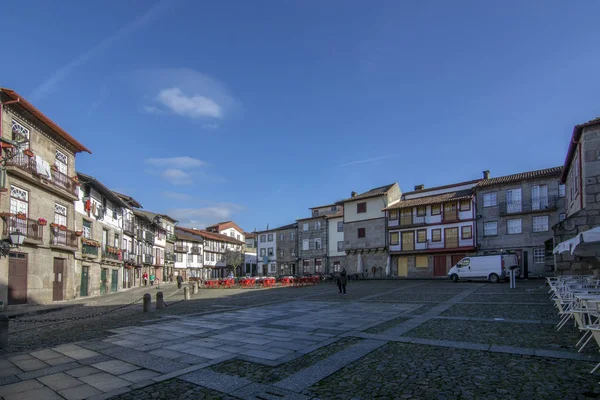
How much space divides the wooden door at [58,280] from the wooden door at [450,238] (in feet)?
103

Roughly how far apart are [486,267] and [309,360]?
2444 centimetres

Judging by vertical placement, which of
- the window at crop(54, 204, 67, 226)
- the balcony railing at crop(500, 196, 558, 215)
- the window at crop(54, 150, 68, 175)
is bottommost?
the window at crop(54, 204, 67, 226)

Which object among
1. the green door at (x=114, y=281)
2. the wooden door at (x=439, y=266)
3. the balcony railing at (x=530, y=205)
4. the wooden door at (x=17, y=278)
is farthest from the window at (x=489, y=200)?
the wooden door at (x=17, y=278)

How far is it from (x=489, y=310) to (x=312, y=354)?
7910 mm

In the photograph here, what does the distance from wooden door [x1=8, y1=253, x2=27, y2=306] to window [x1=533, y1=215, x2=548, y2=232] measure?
1403 inches

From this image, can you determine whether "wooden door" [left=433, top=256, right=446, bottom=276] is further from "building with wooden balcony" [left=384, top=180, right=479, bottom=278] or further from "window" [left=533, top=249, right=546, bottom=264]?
"window" [left=533, top=249, right=546, bottom=264]

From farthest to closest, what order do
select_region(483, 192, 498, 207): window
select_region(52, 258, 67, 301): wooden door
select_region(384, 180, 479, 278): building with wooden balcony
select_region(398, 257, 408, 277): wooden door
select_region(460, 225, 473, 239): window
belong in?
select_region(398, 257, 408, 277): wooden door < select_region(384, 180, 479, 278): building with wooden balcony < select_region(460, 225, 473, 239): window < select_region(483, 192, 498, 207): window < select_region(52, 258, 67, 301): wooden door

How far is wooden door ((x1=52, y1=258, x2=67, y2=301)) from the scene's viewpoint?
71.1 feet

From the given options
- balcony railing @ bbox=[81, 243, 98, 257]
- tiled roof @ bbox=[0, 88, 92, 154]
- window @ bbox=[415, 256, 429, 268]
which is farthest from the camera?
window @ bbox=[415, 256, 429, 268]

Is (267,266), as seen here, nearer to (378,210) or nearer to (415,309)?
(378,210)

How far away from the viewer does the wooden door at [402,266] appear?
40.3m

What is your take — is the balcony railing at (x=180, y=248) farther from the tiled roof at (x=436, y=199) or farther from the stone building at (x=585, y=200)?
the stone building at (x=585, y=200)

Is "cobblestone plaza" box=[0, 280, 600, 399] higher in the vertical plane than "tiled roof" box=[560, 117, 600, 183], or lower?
lower

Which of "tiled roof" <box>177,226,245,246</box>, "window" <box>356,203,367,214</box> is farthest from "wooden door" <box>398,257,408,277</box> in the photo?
"tiled roof" <box>177,226,245,246</box>
